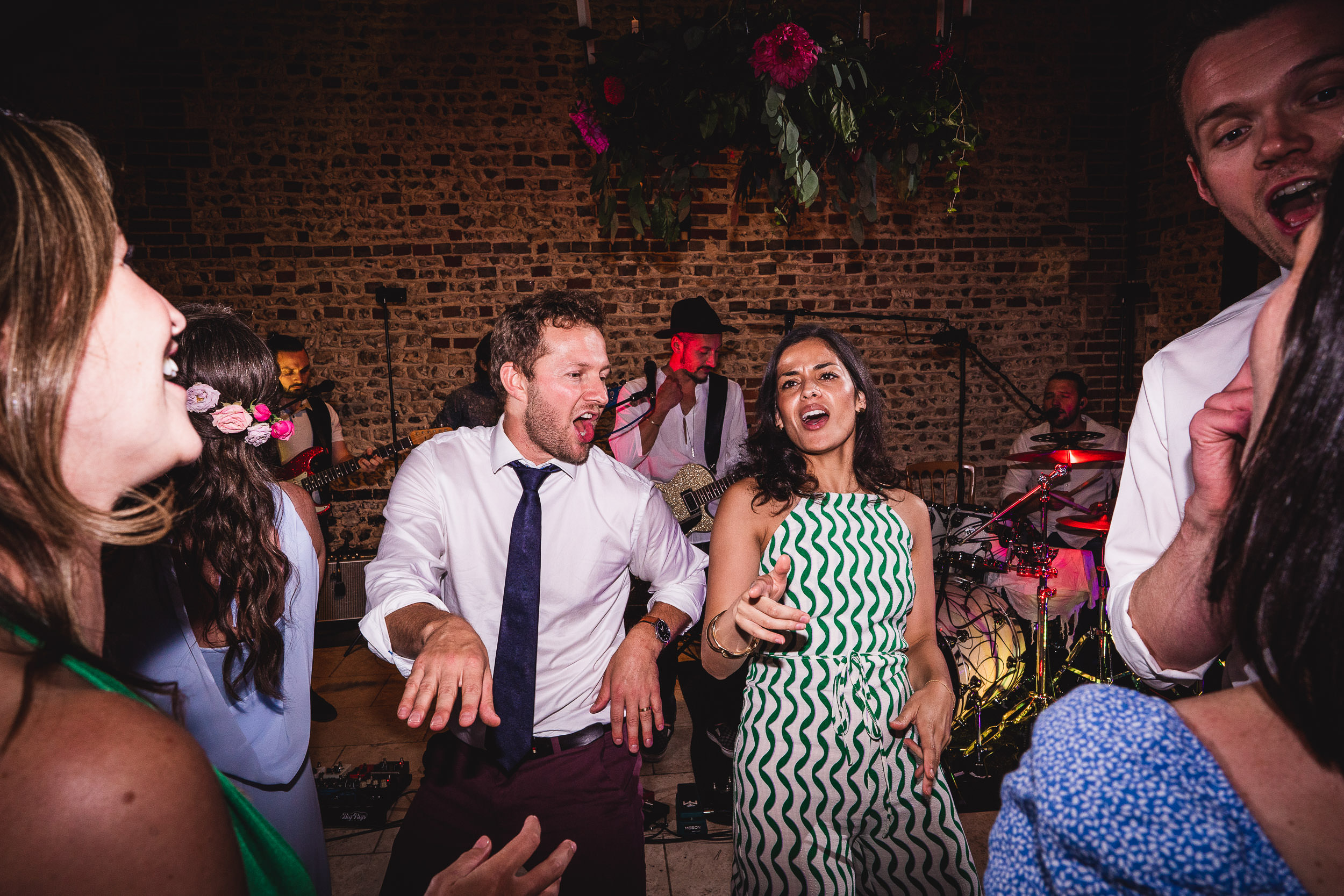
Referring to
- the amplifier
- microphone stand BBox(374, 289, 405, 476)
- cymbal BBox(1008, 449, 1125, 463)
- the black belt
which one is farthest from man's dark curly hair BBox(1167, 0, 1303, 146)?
the amplifier

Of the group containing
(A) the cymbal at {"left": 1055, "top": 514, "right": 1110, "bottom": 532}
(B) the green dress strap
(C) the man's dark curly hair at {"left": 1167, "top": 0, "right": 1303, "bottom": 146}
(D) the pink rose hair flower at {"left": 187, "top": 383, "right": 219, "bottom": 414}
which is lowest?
(A) the cymbal at {"left": 1055, "top": 514, "right": 1110, "bottom": 532}

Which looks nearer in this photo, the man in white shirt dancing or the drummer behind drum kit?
the man in white shirt dancing

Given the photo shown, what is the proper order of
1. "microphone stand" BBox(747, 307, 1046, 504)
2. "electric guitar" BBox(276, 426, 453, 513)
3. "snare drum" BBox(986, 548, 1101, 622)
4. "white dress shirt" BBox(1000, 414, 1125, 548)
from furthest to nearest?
1. "microphone stand" BBox(747, 307, 1046, 504)
2. "white dress shirt" BBox(1000, 414, 1125, 548)
3. "electric guitar" BBox(276, 426, 453, 513)
4. "snare drum" BBox(986, 548, 1101, 622)

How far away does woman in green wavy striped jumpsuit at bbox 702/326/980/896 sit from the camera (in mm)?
1504

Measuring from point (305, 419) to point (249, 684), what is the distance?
356cm

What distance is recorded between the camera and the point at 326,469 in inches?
182

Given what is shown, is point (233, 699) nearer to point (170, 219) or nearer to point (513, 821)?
point (513, 821)

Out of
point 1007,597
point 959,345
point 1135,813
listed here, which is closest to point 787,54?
point 1135,813

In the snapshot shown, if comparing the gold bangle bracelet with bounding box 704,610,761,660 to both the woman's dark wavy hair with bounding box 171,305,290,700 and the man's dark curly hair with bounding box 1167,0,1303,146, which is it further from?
the man's dark curly hair with bounding box 1167,0,1303,146

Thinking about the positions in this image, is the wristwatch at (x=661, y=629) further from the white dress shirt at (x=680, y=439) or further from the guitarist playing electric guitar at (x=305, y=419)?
the guitarist playing electric guitar at (x=305, y=419)

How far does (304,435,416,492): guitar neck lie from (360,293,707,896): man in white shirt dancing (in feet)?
9.49

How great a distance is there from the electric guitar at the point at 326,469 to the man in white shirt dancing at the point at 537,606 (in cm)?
221

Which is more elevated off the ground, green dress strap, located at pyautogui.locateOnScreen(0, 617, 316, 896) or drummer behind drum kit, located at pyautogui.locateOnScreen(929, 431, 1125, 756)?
green dress strap, located at pyautogui.locateOnScreen(0, 617, 316, 896)

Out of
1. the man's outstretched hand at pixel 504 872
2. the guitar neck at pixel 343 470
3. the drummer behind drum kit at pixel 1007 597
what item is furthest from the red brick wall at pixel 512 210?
the man's outstretched hand at pixel 504 872
